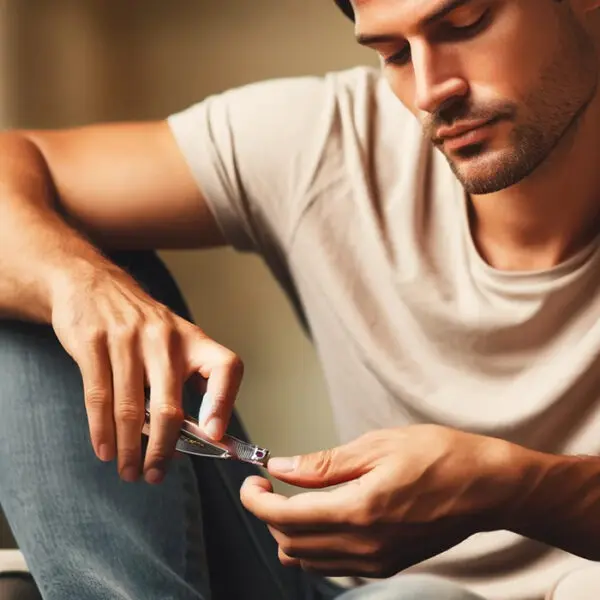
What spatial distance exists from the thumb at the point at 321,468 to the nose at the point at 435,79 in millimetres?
236

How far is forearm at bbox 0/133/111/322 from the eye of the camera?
639mm

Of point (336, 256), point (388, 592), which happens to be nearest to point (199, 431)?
point (388, 592)

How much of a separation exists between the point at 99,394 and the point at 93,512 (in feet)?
0.32

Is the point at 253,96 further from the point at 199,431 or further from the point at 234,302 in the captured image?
the point at 234,302

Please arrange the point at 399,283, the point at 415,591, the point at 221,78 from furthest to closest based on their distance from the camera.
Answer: the point at 221,78 < the point at 399,283 < the point at 415,591

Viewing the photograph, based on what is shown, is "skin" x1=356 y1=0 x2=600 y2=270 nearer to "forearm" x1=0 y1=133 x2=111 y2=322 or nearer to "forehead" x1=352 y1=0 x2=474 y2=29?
"forehead" x1=352 y1=0 x2=474 y2=29

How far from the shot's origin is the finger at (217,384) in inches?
21.5

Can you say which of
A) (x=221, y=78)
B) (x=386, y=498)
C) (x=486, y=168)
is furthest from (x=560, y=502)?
(x=221, y=78)

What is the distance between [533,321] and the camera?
0.69 metres

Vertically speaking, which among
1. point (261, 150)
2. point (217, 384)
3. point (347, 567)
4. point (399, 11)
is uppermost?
point (399, 11)

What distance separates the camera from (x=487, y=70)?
610 mm

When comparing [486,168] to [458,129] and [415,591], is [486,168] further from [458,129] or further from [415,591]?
[415,591]

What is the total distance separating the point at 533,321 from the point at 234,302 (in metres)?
0.57

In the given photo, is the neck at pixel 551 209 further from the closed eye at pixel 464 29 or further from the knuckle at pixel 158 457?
the knuckle at pixel 158 457
